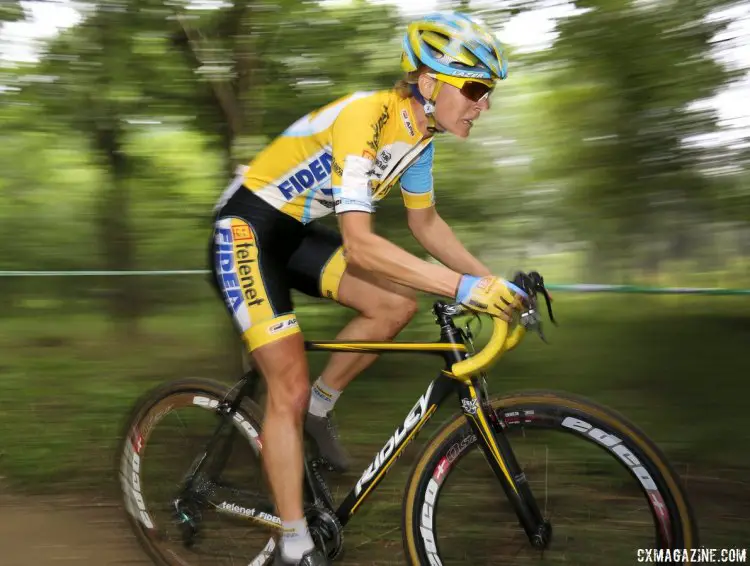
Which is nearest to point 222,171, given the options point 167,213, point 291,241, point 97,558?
point 167,213

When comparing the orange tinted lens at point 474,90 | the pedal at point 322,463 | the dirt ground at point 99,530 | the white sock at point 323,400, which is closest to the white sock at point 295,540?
the pedal at point 322,463

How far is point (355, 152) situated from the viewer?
7.48 feet

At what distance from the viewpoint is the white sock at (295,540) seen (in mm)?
2518

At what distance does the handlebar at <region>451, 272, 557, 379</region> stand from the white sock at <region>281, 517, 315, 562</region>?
866 mm

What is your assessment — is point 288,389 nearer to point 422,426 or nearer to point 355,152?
point 422,426

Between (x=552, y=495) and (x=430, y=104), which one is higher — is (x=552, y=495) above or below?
below

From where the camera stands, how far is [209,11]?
4.02m

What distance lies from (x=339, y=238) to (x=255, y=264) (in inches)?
17.4

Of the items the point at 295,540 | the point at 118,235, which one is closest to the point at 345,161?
the point at 295,540

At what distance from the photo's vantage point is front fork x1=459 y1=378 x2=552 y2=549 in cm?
232

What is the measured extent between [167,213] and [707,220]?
3.87 meters

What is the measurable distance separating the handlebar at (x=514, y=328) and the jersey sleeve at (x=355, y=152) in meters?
0.57

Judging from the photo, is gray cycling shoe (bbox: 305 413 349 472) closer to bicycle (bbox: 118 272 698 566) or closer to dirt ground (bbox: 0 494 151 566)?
bicycle (bbox: 118 272 698 566)

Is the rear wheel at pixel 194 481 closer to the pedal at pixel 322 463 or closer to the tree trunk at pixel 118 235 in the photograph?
the pedal at pixel 322 463
